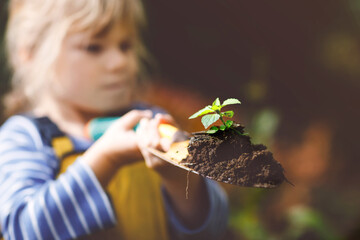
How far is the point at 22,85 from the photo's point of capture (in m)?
0.66

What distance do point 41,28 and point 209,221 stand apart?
16.2 inches

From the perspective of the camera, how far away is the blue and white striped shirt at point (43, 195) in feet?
1.85

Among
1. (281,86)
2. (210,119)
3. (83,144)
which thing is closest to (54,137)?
(83,144)

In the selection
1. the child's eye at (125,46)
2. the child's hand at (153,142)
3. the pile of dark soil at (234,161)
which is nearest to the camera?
the pile of dark soil at (234,161)

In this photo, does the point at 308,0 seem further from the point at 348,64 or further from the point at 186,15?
the point at 186,15

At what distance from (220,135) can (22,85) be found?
14.5 inches

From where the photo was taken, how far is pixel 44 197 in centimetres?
56

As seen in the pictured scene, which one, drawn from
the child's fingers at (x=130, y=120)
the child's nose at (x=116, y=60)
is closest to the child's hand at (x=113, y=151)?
the child's fingers at (x=130, y=120)

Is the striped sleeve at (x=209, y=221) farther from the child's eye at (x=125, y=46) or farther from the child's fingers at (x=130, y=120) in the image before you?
the child's eye at (x=125, y=46)

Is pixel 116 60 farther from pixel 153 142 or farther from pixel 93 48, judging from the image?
pixel 153 142

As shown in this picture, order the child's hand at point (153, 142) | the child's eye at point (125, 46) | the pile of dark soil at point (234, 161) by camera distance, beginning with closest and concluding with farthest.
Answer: the pile of dark soil at point (234, 161), the child's hand at point (153, 142), the child's eye at point (125, 46)

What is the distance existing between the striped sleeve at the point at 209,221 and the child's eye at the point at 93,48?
0.25 meters

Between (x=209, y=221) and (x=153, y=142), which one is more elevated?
(x=153, y=142)

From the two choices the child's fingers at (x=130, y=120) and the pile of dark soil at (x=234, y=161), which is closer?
the pile of dark soil at (x=234, y=161)
